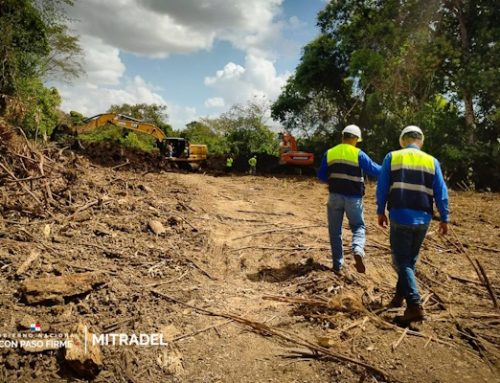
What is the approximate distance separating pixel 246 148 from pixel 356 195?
18.5 m

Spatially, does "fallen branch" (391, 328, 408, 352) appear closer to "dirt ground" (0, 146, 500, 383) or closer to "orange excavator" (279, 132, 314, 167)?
"dirt ground" (0, 146, 500, 383)

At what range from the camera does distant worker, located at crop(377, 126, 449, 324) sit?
12.1ft

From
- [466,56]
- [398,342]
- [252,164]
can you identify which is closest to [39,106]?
[252,164]

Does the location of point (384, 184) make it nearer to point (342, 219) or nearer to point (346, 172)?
point (346, 172)

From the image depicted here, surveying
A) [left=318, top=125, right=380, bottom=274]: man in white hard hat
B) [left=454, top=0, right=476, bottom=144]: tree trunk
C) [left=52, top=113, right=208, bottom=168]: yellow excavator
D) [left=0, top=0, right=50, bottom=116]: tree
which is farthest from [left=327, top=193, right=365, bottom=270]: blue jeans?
[left=0, top=0, right=50, bottom=116]: tree

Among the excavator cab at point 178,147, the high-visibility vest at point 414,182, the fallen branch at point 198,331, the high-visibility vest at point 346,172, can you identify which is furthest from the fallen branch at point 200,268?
the excavator cab at point 178,147

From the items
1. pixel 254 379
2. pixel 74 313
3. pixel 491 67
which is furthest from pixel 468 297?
pixel 491 67

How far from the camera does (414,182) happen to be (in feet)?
12.2

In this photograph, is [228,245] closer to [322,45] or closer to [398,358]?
[398,358]

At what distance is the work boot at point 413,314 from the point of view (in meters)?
3.65

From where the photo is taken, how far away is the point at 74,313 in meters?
3.70

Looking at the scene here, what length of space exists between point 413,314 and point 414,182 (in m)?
1.27

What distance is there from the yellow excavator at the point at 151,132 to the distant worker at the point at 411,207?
13514 millimetres

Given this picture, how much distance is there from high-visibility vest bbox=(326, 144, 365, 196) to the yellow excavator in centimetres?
1249
